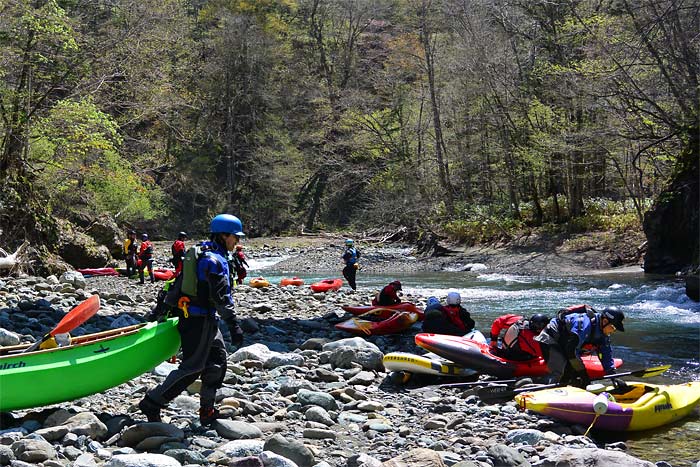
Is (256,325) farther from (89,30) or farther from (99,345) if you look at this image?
(89,30)

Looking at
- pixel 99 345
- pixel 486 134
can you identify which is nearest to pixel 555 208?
pixel 486 134

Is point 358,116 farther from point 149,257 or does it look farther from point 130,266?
point 149,257

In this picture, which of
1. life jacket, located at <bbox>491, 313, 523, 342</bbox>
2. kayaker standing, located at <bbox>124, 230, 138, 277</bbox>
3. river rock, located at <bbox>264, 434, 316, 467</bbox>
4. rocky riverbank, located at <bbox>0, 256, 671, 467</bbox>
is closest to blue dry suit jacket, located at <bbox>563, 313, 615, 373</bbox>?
rocky riverbank, located at <bbox>0, 256, 671, 467</bbox>

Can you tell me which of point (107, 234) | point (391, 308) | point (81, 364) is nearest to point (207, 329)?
point (81, 364)

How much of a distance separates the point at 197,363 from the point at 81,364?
882 mm

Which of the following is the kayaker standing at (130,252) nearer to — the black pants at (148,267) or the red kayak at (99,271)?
the red kayak at (99,271)

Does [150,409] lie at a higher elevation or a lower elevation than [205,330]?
lower

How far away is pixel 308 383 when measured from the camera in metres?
6.85

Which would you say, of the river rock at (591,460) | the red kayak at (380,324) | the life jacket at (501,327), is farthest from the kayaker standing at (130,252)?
the river rock at (591,460)

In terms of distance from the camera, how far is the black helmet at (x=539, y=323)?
8.07 metres

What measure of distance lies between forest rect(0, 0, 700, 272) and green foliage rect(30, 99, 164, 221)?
78mm

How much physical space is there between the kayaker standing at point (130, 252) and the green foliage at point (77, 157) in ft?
7.86

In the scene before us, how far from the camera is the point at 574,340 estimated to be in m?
7.21

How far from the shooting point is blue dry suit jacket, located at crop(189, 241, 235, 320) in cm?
508
